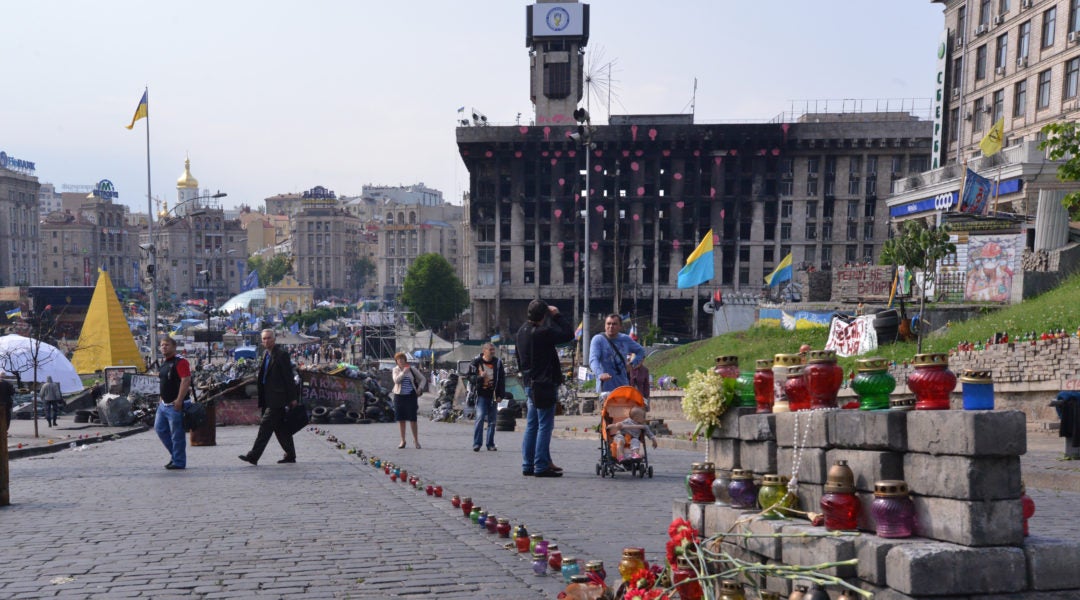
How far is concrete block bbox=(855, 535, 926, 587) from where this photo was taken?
3730 mm

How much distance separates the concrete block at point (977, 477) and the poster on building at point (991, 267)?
25189mm

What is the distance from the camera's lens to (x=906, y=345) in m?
23.5

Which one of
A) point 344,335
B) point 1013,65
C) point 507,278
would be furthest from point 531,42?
point 1013,65

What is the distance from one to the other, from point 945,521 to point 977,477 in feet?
0.80

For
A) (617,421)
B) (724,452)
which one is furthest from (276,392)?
(724,452)

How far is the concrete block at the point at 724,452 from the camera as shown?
529 cm

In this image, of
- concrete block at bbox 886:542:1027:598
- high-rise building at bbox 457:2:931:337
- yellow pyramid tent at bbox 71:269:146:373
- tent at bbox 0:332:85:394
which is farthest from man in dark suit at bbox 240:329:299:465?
high-rise building at bbox 457:2:931:337

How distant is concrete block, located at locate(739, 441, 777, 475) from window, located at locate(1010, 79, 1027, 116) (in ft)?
131

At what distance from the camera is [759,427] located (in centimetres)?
496

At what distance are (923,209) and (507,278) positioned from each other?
48805 millimetres

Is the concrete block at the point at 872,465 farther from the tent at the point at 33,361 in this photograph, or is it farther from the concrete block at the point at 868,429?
the tent at the point at 33,361

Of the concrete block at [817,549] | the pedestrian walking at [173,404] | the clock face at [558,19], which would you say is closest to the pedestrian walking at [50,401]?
the pedestrian walking at [173,404]

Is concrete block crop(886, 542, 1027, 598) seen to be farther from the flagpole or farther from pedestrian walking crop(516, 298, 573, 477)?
the flagpole

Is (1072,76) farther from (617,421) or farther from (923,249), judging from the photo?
(617,421)
